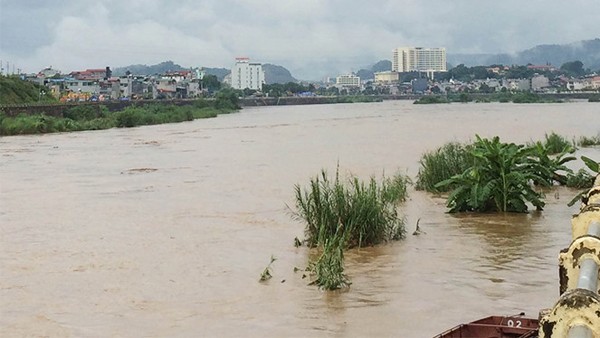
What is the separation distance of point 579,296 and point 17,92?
256 feet

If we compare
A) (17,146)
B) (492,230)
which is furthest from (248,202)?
(17,146)

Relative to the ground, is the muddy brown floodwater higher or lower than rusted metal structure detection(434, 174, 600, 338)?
lower

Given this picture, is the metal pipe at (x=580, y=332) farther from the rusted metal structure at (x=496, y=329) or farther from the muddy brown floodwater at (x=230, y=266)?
the muddy brown floodwater at (x=230, y=266)

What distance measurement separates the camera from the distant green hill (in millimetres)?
70369

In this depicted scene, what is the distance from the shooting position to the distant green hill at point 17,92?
70.4 meters

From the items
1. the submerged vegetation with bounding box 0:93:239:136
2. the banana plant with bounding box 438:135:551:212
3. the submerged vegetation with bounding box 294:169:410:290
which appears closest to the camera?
the submerged vegetation with bounding box 294:169:410:290

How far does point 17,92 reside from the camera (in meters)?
74.1

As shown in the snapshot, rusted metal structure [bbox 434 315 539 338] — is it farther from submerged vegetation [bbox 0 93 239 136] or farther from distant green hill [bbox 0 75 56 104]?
distant green hill [bbox 0 75 56 104]

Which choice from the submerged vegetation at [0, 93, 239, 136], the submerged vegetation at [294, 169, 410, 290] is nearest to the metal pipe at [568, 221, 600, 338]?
the submerged vegetation at [294, 169, 410, 290]

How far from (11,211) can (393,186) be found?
759 cm

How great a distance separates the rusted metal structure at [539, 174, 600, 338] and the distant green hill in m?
70.5

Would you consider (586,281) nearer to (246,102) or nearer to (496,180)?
(496,180)

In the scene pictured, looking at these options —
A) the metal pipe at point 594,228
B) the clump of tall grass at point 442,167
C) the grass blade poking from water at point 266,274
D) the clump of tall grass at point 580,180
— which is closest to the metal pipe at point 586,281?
the metal pipe at point 594,228

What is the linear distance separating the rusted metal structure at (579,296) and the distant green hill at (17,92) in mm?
70515
